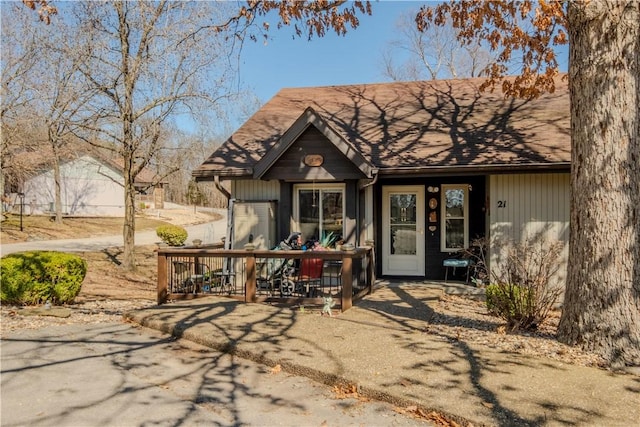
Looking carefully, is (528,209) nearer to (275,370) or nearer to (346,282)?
(346,282)

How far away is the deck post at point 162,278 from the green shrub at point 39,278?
148cm

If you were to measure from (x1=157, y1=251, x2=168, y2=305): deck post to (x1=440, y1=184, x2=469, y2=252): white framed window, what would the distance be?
6492 mm

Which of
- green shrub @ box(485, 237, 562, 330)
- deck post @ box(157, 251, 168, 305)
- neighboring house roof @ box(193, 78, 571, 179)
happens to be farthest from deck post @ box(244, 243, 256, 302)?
green shrub @ box(485, 237, 562, 330)

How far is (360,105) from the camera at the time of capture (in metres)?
13.6

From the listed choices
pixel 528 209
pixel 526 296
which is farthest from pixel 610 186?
pixel 528 209

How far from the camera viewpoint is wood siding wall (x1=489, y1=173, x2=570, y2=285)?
930 cm

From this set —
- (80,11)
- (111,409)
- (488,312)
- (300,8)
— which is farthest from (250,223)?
(80,11)

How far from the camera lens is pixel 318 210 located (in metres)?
10.6

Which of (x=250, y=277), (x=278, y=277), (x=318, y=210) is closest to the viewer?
(x=250, y=277)

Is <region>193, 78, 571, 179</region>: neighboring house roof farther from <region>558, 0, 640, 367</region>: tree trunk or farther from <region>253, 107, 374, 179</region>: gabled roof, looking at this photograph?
<region>558, 0, 640, 367</region>: tree trunk

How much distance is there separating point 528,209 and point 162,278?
770 centimetres

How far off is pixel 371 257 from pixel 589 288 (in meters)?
4.70

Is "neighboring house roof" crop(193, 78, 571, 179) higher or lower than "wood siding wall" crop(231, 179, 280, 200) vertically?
higher

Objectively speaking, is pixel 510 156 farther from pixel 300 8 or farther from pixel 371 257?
pixel 300 8
